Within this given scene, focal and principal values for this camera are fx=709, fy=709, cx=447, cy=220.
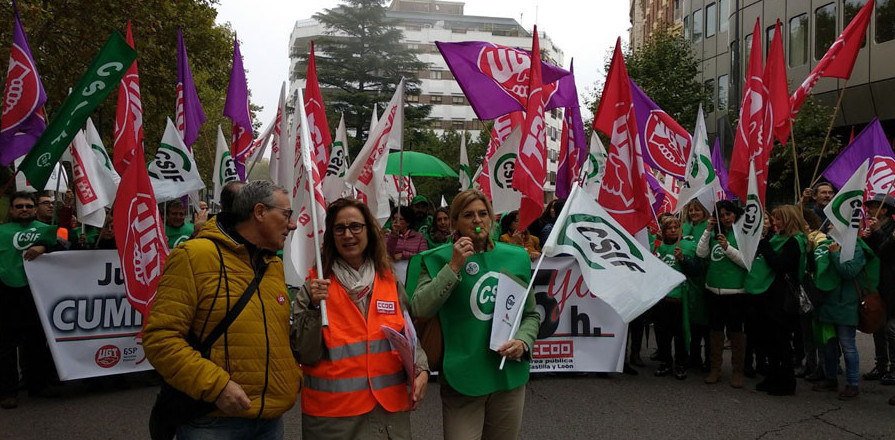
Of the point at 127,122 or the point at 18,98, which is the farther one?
the point at 127,122

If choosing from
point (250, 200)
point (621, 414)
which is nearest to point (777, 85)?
Result: point (621, 414)

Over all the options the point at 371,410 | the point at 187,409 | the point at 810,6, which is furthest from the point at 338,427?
the point at 810,6

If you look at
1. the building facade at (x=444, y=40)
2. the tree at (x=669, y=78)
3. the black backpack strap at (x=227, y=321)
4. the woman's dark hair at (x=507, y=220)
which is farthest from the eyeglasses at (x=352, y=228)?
the building facade at (x=444, y=40)

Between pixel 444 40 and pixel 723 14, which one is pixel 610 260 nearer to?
pixel 723 14

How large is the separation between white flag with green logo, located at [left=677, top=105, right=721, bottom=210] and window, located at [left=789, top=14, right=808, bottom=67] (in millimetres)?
21889

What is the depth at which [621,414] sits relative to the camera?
20.4 ft

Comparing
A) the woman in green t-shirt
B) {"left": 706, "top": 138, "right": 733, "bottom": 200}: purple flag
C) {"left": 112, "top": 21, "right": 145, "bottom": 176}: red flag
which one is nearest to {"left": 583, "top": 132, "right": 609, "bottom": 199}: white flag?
{"left": 706, "top": 138, "right": 733, "bottom": 200}: purple flag

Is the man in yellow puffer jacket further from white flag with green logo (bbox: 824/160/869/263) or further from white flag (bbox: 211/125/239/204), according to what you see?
white flag (bbox: 211/125/239/204)

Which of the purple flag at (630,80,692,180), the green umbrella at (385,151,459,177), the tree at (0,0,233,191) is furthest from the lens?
the tree at (0,0,233,191)

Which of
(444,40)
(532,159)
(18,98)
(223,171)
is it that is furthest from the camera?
(444,40)

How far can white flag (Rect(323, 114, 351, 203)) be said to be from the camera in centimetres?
786

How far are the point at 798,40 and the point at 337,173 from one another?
24.7 metres

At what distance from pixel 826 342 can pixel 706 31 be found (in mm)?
32546

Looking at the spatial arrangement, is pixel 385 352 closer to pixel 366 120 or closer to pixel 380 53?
pixel 366 120
